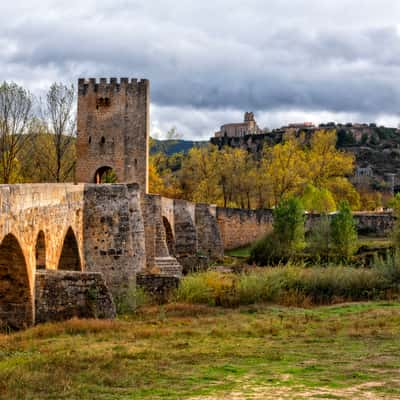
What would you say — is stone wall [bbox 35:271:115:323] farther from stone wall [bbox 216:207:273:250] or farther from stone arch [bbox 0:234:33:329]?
stone wall [bbox 216:207:273:250]

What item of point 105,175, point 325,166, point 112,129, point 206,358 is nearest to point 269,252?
point 105,175

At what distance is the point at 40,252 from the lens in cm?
1427

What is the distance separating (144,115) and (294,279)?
14.1m

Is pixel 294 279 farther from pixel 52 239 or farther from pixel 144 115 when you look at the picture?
pixel 144 115

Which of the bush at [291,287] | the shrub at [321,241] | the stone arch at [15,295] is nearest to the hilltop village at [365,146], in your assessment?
the shrub at [321,241]

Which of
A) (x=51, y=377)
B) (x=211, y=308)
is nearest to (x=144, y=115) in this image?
(x=211, y=308)

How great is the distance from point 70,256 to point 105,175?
61.8 feet

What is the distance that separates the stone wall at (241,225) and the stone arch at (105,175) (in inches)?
320

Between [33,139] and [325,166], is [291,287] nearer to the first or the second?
[33,139]

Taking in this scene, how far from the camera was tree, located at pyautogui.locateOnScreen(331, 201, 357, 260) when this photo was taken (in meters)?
34.7

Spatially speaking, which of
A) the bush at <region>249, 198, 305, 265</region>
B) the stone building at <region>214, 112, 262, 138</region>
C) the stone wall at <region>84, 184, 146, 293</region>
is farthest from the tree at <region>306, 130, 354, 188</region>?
the stone building at <region>214, 112, 262, 138</region>

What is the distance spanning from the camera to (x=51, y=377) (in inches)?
363

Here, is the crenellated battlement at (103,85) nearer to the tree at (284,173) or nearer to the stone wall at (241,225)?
the stone wall at (241,225)

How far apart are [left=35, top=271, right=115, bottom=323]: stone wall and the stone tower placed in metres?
18.0
